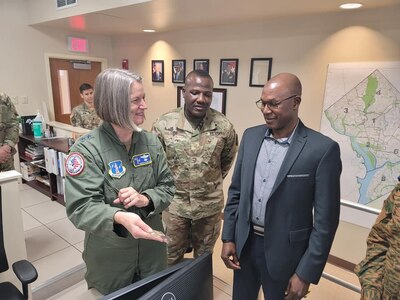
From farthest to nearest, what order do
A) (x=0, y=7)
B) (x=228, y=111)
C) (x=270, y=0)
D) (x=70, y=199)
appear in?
1. (x=0, y=7)
2. (x=228, y=111)
3. (x=270, y=0)
4. (x=70, y=199)

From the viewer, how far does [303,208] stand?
123cm

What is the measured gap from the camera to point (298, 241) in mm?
1253

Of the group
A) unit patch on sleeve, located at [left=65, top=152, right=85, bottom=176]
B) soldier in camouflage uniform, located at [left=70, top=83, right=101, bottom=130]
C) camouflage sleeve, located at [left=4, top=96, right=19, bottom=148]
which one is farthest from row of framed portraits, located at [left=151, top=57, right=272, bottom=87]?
unit patch on sleeve, located at [left=65, top=152, right=85, bottom=176]

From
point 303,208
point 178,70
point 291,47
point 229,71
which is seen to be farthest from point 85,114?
point 303,208

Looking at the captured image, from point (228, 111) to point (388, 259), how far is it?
263 centimetres

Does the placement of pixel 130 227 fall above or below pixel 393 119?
below

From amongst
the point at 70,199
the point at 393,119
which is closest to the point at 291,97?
the point at 70,199

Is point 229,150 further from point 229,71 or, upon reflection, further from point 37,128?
point 37,128

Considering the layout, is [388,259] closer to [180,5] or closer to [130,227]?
[130,227]

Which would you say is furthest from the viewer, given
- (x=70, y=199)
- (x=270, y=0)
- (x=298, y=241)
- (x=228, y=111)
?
(x=228, y=111)

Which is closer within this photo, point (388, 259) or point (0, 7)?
point (388, 259)

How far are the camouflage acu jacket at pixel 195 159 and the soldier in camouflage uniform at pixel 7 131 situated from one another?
5.84ft

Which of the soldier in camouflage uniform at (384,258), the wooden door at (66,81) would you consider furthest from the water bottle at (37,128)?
the soldier in camouflage uniform at (384,258)

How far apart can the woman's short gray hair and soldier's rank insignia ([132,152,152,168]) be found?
0.49 ft
